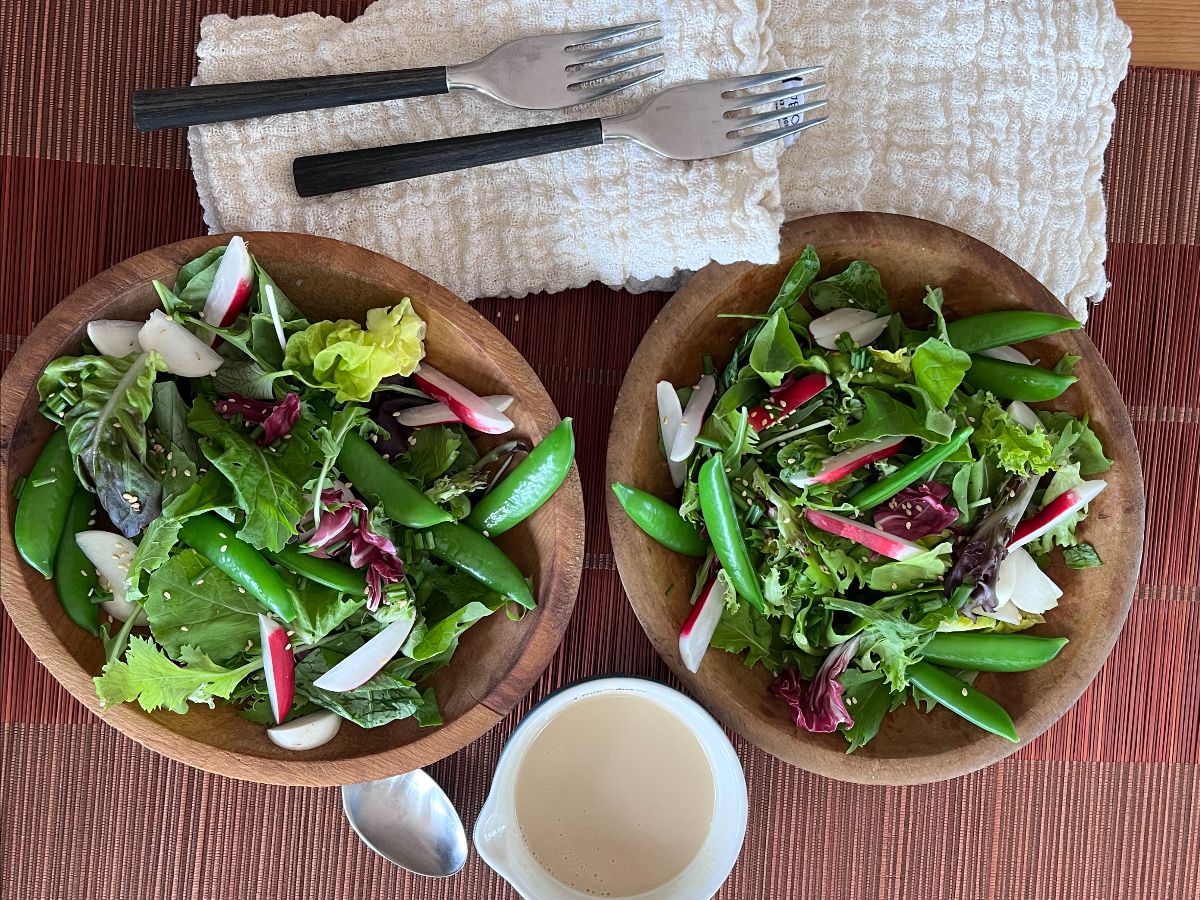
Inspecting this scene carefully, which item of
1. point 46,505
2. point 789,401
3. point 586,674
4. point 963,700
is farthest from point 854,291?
point 46,505

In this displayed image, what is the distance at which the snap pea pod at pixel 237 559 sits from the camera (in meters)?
1.06

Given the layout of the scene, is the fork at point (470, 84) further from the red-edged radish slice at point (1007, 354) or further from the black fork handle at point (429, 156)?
the red-edged radish slice at point (1007, 354)

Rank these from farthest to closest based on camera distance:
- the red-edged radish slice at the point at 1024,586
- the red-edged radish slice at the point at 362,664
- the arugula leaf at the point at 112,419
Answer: the red-edged radish slice at the point at 1024,586
the red-edged radish slice at the point at 362,664
the arugula leaf at the point at 112,419

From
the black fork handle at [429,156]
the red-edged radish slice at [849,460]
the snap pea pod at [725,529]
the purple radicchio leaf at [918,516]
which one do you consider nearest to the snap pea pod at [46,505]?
the black fork handle at [429,156]

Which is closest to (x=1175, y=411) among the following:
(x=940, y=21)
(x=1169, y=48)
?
(x=1169, y=48)

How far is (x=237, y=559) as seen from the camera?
105 cm

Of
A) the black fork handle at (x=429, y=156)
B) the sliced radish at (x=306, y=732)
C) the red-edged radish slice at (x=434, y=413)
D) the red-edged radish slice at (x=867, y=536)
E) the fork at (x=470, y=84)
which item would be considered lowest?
the sliced radish at (x=306, y=732)

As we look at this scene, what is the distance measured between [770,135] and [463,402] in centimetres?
51

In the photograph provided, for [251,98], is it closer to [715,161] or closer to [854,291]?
[715,161]

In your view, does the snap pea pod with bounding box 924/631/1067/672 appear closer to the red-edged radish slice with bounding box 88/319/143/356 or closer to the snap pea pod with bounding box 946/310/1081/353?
the snap pea pod with bounding box 946/310/1081/353

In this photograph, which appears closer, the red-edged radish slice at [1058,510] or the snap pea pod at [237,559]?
the snap pea pod at [237,559]

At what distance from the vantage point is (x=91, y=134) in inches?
50.3

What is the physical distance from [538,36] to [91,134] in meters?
0.61

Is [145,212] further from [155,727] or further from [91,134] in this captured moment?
[155,727]
